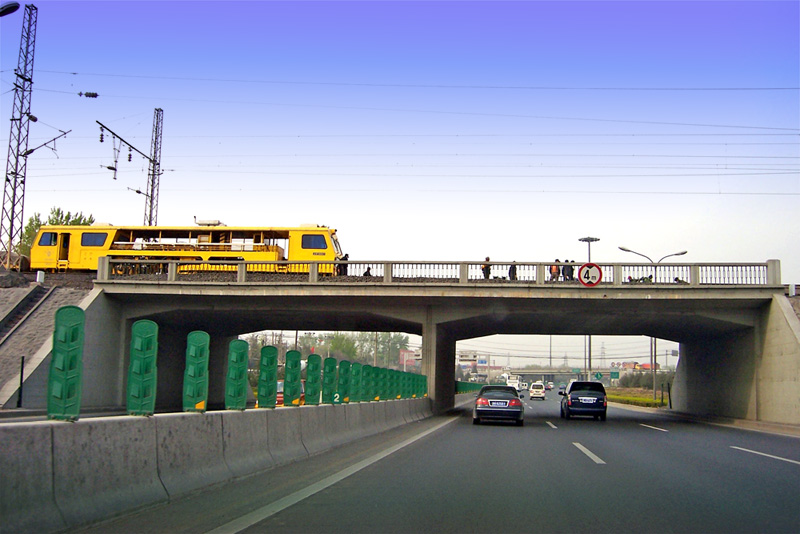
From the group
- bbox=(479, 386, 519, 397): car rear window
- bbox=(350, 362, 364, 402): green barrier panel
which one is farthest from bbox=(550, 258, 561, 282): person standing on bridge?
bbox=(350, 362, 364, 402): green barrier panel

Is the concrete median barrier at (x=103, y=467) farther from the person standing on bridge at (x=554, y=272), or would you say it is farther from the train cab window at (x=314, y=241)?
the train cab window at (x=314, y=241)

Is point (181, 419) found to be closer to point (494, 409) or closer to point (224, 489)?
point (224, 489)

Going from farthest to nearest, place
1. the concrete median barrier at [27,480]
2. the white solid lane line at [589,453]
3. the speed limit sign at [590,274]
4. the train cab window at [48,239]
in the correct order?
the train cab window at [48,239]
the speed limit sign at [590,274]
the white solid lane line at [589,453]
the concrete median barrier at [27,480]

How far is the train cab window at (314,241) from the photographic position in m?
39.4

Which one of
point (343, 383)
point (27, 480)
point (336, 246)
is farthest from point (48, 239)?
point (27, 480)

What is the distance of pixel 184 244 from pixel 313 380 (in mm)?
26700

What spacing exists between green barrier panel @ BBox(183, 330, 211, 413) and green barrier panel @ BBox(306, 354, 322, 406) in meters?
6.03

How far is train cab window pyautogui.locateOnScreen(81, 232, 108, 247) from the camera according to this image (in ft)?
131

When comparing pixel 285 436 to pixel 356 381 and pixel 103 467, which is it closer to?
pixel 103 467

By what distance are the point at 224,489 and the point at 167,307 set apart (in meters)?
26.0

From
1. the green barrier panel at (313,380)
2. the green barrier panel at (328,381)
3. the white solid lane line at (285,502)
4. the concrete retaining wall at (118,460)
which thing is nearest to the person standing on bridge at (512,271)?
the green barrier panel at (328,381)

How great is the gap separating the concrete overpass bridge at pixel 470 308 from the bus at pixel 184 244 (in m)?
1.34

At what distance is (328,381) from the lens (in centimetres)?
1620

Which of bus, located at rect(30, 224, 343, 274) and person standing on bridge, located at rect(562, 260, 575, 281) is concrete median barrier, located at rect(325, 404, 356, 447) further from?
bus, located at rect(30, 224, 343, 274)
